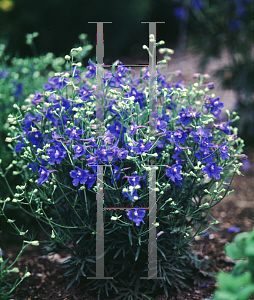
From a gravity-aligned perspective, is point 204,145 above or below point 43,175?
above

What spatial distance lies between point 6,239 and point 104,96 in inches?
59.7

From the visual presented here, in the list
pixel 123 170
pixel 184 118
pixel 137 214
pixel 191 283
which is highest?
pixel 184 118

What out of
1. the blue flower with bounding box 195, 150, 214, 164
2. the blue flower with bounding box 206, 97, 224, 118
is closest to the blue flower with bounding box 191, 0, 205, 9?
the blue flower with bounding box 206, 97, 224, 118

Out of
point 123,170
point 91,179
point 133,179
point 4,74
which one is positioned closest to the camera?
point 133,179

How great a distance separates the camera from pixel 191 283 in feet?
7.64

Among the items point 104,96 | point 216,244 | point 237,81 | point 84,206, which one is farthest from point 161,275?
point 237,81

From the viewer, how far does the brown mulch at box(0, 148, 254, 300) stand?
220 cm

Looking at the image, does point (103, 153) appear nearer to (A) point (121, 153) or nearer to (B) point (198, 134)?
(A) point (121, 153)

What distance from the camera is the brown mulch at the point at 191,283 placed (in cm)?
220

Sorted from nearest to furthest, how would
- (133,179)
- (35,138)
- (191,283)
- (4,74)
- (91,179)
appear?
(133,179) < (91,179) < (35,138) < (191,283) < (4,74)

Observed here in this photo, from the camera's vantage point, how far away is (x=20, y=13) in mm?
6863

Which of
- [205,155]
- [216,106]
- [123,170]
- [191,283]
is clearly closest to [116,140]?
[123,170]

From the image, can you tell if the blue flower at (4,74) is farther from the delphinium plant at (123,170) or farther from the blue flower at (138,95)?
the blue flower at (138,95)

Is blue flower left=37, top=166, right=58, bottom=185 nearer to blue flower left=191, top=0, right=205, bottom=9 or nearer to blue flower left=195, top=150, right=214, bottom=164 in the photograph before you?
blue flower left=195, top=150, right=214, bottom=164
